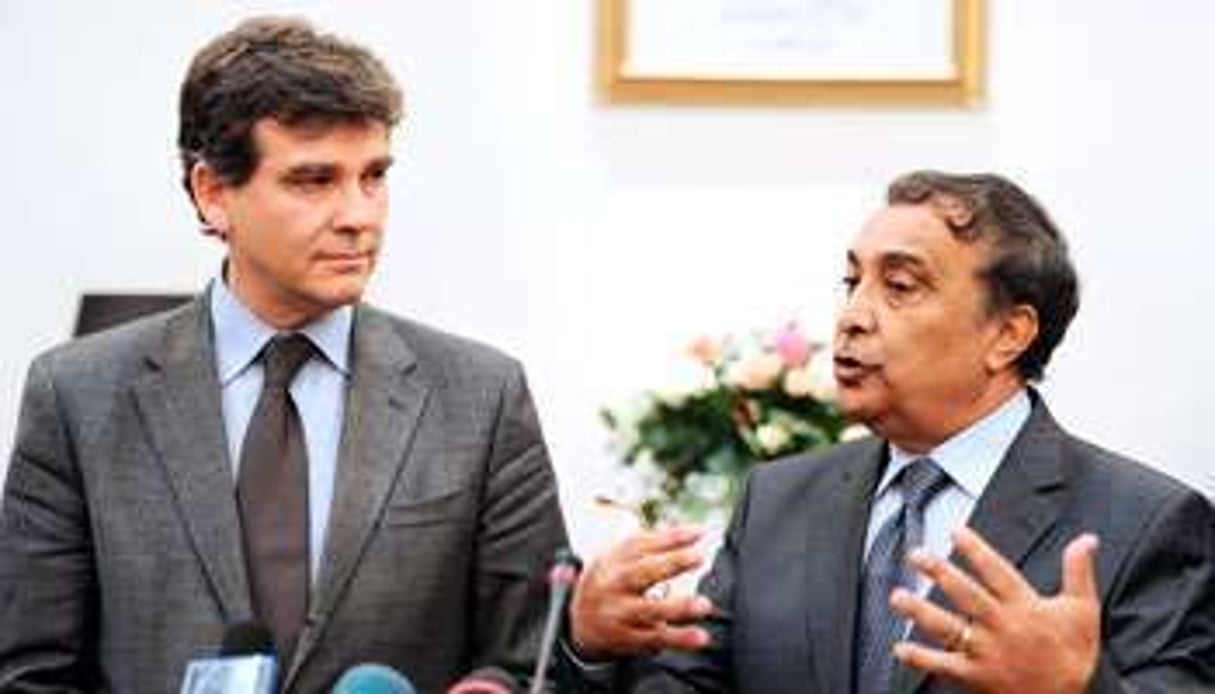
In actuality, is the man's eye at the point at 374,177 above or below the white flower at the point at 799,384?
above

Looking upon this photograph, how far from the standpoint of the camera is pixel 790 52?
11.6ft

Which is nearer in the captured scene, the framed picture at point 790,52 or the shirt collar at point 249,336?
the shirt collar at point 249,336

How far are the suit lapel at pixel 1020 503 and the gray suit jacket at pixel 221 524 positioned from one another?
48 cm

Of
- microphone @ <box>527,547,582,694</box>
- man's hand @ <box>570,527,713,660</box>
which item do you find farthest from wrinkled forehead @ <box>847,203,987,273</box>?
microphone @ <box>527,547,582,694</box>

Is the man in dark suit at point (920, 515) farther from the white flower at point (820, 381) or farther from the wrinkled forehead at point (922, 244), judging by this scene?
the white flower at point (820, 381)

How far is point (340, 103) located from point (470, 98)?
4.39 ft

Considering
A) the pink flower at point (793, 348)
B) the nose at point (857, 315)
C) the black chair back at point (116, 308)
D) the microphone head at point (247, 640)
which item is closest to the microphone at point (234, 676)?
the microphone head at point (247, 640)

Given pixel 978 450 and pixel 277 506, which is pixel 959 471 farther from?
pixel 277 506

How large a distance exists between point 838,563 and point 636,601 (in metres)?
0.30

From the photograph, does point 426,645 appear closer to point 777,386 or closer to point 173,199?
point 777,386

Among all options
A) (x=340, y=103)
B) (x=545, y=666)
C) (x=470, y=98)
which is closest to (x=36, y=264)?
(x=470, y=98)

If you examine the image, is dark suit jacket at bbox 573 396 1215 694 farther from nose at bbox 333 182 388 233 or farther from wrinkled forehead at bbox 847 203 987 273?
nose at bbox 333 182 388 233

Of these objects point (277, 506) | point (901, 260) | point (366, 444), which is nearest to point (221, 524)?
point (277, 506)

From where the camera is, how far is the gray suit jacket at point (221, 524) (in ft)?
7.25
